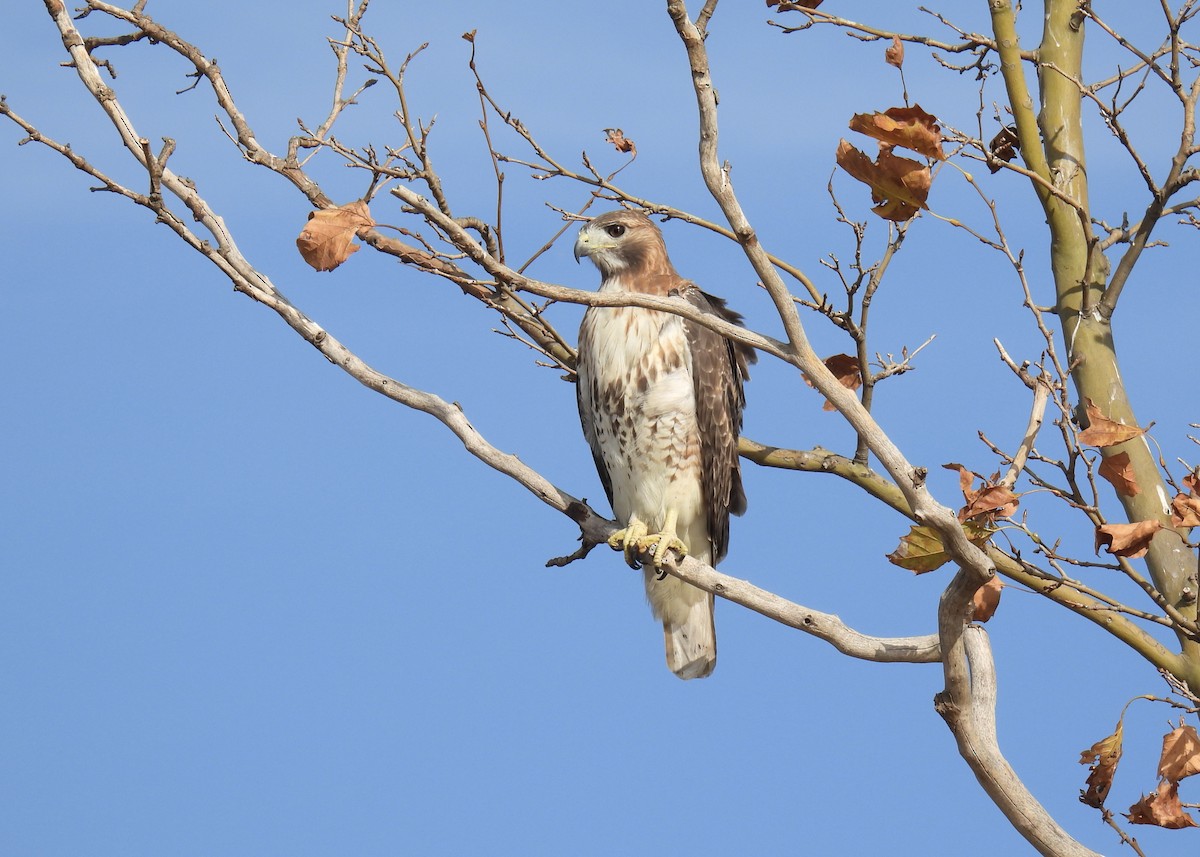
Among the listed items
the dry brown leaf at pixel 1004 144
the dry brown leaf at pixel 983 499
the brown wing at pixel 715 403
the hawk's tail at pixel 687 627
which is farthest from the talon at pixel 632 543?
the dry brown leaf at pixel 983 499

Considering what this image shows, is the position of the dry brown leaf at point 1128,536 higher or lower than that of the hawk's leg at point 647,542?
lower

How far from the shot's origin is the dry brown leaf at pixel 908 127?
412 cm

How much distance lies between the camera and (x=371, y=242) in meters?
4.73

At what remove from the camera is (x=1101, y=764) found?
4.74 meters

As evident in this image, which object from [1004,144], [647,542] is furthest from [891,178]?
[647,542]

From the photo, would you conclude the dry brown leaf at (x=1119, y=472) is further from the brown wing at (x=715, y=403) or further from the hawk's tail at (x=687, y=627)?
the hawk's tail at (x=687, y=627)

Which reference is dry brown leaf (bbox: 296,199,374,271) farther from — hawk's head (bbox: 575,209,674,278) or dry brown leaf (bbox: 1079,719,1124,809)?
dry brown leaf (bbox: 1079,719,1124,809)

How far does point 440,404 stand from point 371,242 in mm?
1248

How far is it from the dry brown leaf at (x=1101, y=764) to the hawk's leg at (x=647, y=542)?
220 cm

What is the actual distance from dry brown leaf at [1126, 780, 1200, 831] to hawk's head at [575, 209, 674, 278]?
11.7ft

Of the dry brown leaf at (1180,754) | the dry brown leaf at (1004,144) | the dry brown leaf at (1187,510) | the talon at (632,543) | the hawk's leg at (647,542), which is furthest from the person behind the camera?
the talon at (632,543)

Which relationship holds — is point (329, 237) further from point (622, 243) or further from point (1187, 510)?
point (1187, 510)

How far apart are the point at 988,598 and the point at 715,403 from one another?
247cm

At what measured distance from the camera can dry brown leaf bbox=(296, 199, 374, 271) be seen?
466cm
